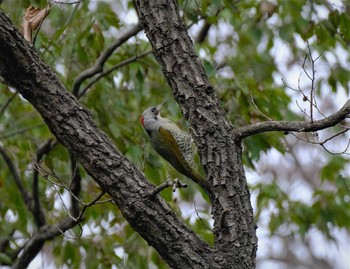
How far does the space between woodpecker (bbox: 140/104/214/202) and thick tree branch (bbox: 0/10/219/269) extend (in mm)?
768

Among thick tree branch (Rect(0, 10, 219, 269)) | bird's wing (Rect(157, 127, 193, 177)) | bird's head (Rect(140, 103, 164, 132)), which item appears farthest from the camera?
bird's head (Rect(140, 103, 164, 132))

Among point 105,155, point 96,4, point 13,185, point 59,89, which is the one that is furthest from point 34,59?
point 13,185

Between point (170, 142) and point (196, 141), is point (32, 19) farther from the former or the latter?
point (170, 142)

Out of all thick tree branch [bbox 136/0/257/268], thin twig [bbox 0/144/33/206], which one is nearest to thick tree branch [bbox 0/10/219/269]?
thick tree branch [bbox 136/0/257/268]

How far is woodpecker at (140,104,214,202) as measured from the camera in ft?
15.7

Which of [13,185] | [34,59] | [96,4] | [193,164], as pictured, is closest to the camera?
[34,59]

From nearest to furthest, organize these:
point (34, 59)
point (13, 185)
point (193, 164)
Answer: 1. point (34, 59)
2. point (193, 164)
3. point (13, 185)

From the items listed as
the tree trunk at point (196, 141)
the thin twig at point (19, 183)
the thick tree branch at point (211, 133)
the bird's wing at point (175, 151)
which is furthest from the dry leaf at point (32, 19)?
the thin twig at point (19, 183)

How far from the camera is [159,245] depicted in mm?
3711

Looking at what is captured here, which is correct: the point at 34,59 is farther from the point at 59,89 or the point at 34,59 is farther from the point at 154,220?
the point at 154,220

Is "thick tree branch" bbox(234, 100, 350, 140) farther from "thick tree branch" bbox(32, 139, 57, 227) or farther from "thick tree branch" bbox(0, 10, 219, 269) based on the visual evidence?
"thick tree branch" bbox(32, 139, 57, 227)

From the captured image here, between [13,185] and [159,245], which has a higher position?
[13,185]

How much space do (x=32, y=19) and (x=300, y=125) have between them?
156 centimetres

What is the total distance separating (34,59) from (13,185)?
9.60ft
